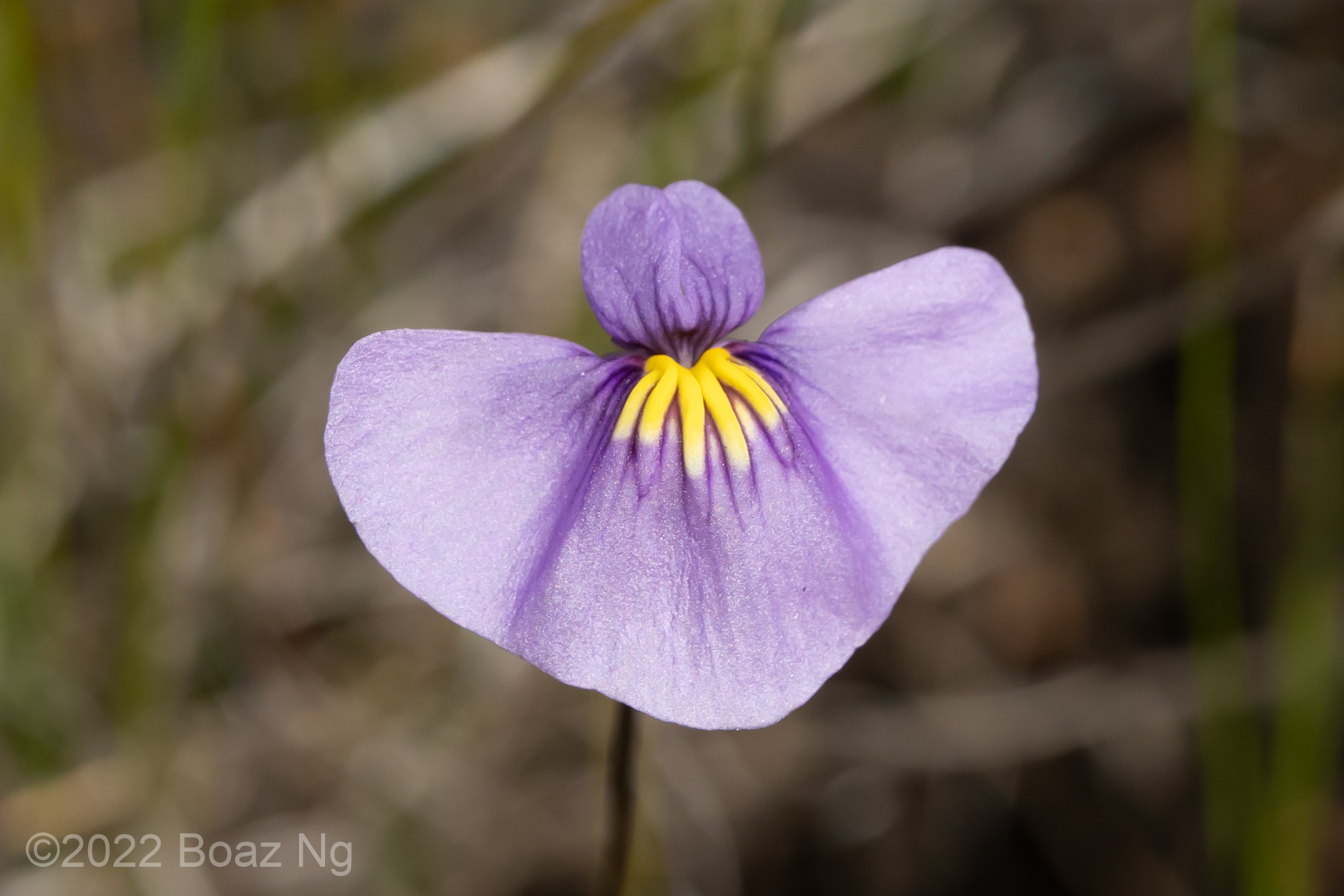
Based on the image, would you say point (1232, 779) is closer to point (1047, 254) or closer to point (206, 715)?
point (1047, 254)

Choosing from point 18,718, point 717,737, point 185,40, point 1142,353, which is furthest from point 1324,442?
point 18,718

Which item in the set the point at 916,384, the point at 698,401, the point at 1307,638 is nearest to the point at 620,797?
the point at 698,401

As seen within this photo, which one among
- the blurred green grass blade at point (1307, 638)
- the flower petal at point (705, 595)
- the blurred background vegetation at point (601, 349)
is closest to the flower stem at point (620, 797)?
the flower petal at point (705, 595)

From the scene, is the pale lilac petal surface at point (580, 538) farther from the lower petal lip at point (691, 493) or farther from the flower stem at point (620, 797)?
the flower stem at point (620, 797)

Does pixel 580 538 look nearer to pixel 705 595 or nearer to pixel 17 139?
pixel 705 595

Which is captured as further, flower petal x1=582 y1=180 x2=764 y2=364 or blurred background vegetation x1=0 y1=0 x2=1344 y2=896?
blurred background vegetation x1=0 y1=0 x2=1344 y2=896

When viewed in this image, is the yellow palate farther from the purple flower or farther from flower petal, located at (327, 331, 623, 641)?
flower petal, located at (327, 331, 623, 641)

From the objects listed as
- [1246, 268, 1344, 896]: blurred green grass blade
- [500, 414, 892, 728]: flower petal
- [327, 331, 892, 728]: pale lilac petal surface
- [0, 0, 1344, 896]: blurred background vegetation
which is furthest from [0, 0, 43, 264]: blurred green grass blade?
[1246, 268, 1344, 896]: blurred green grass blade
